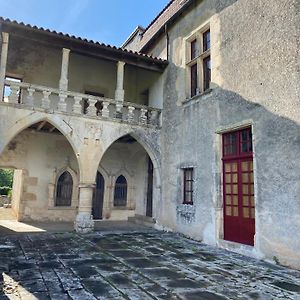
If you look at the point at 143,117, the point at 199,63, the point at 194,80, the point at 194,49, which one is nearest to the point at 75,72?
the point at 143,117

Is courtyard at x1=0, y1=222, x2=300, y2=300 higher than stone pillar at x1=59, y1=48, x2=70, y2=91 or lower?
lower

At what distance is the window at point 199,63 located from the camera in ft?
28.8

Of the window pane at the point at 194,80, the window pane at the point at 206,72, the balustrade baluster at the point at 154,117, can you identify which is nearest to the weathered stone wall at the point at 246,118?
the window pane at the point at 194,80

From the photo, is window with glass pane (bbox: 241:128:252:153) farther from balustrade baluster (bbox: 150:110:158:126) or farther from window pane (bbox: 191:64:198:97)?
balustrade baluster (bbox: 150:110:158:126)

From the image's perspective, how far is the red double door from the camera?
6.65m

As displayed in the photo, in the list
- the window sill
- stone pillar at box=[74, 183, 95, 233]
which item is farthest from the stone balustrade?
stone pillar at box=[74, 183, 95, 233]

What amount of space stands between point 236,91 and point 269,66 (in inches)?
40.0

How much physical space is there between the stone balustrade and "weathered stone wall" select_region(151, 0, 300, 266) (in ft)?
3.15

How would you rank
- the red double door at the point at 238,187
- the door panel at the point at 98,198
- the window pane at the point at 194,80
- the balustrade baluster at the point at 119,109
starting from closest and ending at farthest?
the red double door at the point at 238,187 < the window pane at the point at 194,80 < the balustrade baluster at the point at 119,109 < the door panel at the point at 98,198

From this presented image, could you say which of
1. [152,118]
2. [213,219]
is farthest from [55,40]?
[213,219]

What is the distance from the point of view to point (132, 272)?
4.77 metres

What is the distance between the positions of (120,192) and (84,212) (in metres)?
3.98

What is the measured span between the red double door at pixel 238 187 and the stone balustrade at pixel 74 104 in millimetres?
3598

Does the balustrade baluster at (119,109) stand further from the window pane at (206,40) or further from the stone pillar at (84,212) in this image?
the window pane at (206,40)
